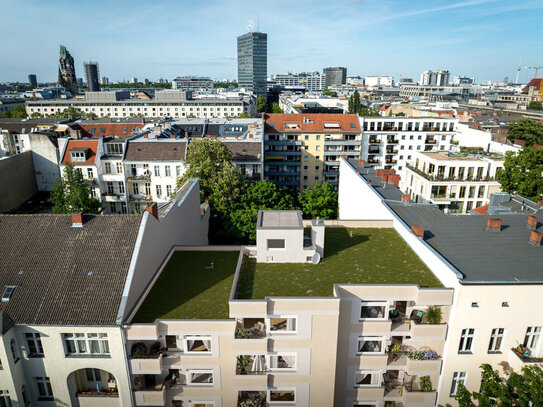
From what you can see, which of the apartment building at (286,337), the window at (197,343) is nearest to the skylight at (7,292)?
the apartment building at (286,337)

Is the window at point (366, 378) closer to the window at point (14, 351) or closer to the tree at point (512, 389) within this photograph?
the tree at point (512, 389)

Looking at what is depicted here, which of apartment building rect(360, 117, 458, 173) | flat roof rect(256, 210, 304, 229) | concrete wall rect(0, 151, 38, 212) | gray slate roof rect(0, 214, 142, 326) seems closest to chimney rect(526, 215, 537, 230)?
flat roof rect(256, 210, 304, 229)

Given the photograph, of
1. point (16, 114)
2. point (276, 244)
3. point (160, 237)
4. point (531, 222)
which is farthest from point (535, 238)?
point (16, 114)

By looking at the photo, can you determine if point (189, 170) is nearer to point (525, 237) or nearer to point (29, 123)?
→ point (525, 237)

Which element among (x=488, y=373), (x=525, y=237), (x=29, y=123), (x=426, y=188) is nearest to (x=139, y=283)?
(x=488, y=373)

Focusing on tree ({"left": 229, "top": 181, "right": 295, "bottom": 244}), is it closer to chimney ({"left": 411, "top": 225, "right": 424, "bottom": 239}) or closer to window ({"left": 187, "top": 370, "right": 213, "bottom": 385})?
chimney ({"left": 411, "top": 225, "right": 424, "bottom": 239})
